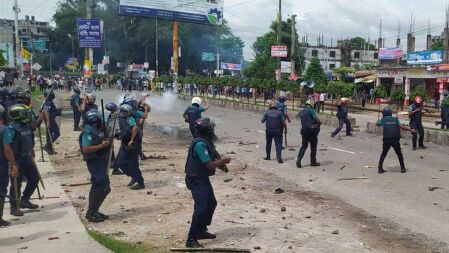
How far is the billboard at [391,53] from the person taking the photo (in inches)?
1754

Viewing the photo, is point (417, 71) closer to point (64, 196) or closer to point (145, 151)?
point (145, 151)

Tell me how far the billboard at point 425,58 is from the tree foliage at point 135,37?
53.6 metres

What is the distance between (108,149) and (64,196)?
202 centimetres

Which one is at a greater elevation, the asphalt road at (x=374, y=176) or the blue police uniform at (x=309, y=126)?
the blue police uniform at (x=309, y=126)

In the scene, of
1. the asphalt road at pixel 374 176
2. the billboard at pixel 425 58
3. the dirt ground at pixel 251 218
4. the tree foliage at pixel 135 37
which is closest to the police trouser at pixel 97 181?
the dirt ground at pixel 251 218

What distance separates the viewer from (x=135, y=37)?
90000 mm

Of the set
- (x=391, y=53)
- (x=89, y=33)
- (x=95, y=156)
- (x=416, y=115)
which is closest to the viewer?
(x=95, y=156)

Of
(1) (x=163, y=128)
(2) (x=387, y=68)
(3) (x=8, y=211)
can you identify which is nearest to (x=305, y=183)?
(3) (x=8, y=211)

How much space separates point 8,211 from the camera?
25.7ft

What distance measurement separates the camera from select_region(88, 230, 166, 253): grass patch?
602 cm

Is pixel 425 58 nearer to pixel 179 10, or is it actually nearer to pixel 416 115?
pixel 179 10

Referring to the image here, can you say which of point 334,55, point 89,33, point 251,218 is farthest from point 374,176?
point 334,55

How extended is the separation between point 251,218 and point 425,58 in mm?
35349

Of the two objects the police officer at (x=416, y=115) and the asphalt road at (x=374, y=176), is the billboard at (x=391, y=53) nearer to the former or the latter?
the asphalt road at (x=374, y=176)
